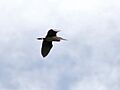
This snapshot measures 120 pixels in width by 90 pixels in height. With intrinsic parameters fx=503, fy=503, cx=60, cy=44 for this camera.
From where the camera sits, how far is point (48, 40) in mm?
51250

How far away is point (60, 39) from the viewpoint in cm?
5106

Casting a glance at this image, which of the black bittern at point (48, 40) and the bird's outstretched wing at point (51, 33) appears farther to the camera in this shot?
the black bittern at point (48, 40)

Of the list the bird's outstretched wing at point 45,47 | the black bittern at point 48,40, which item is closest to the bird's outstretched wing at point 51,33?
the black bittern at point 48,40

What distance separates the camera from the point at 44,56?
51562mm

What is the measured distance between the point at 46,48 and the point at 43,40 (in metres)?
0.89

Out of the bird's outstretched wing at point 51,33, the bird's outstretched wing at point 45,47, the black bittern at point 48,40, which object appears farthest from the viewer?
the bird's outstretched wing at point 45,47

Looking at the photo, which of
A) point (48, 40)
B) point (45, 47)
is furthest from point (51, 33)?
point (45, 47)

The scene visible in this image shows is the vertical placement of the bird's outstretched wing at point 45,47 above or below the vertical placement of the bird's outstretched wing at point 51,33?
below

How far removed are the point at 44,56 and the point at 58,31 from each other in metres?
3.18

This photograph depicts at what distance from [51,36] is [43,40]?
5.46 feet

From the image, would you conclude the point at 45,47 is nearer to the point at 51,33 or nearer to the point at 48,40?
the point at 48,40

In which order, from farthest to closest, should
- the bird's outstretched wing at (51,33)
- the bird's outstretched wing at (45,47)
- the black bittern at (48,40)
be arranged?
the bird's outstretched wing at (45,47), the black bittern at (48,40), the bird's outstretched wing at (51,33)

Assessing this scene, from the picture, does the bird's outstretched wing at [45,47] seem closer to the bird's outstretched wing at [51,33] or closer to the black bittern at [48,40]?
the black bittern at [48,40]

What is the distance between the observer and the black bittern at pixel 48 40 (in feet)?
166
